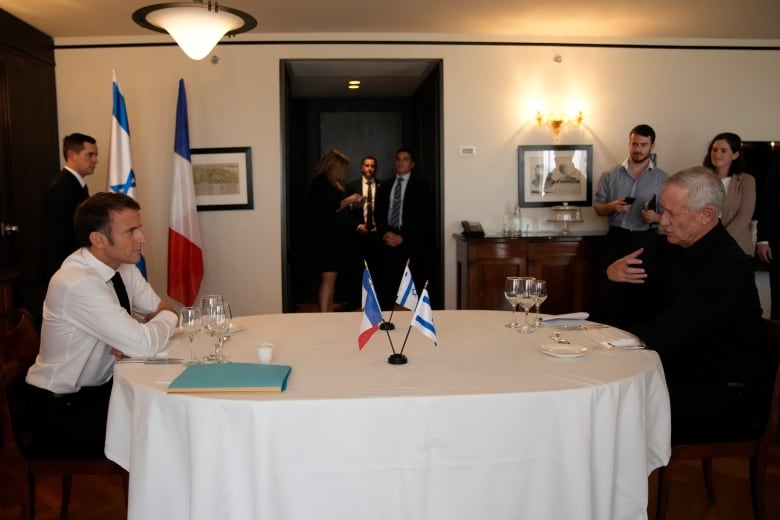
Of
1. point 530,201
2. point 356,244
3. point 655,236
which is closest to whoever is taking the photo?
point 655,236

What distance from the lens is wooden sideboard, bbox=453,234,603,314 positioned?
5195mm

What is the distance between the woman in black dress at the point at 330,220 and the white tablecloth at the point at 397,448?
3.89 m

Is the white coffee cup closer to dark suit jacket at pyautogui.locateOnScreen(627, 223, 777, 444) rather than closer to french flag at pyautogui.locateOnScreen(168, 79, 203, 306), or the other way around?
dark suit jacket at pyautogui.locateOnScreen(627, 223, 777, 444)

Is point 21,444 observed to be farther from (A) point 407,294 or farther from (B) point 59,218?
(B) point 59,218

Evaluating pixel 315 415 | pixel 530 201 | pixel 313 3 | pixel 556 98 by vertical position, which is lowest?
pixel 315 415

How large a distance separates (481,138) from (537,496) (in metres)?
4.38

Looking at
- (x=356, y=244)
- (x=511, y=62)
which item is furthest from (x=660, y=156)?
(x=356, y=244)

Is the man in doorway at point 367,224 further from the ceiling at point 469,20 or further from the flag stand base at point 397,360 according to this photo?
the flag stand base at point 397,360

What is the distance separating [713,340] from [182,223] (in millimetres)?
4285

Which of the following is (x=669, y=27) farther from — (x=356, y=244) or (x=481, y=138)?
(x=356, y=244)

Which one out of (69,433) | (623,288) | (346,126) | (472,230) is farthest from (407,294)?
(346,126)

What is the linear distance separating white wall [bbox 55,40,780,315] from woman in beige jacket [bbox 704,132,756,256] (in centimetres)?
103

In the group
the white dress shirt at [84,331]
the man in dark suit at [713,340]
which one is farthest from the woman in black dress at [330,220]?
the man in dark suit at [713,340]

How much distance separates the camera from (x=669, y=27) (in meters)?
5.34
